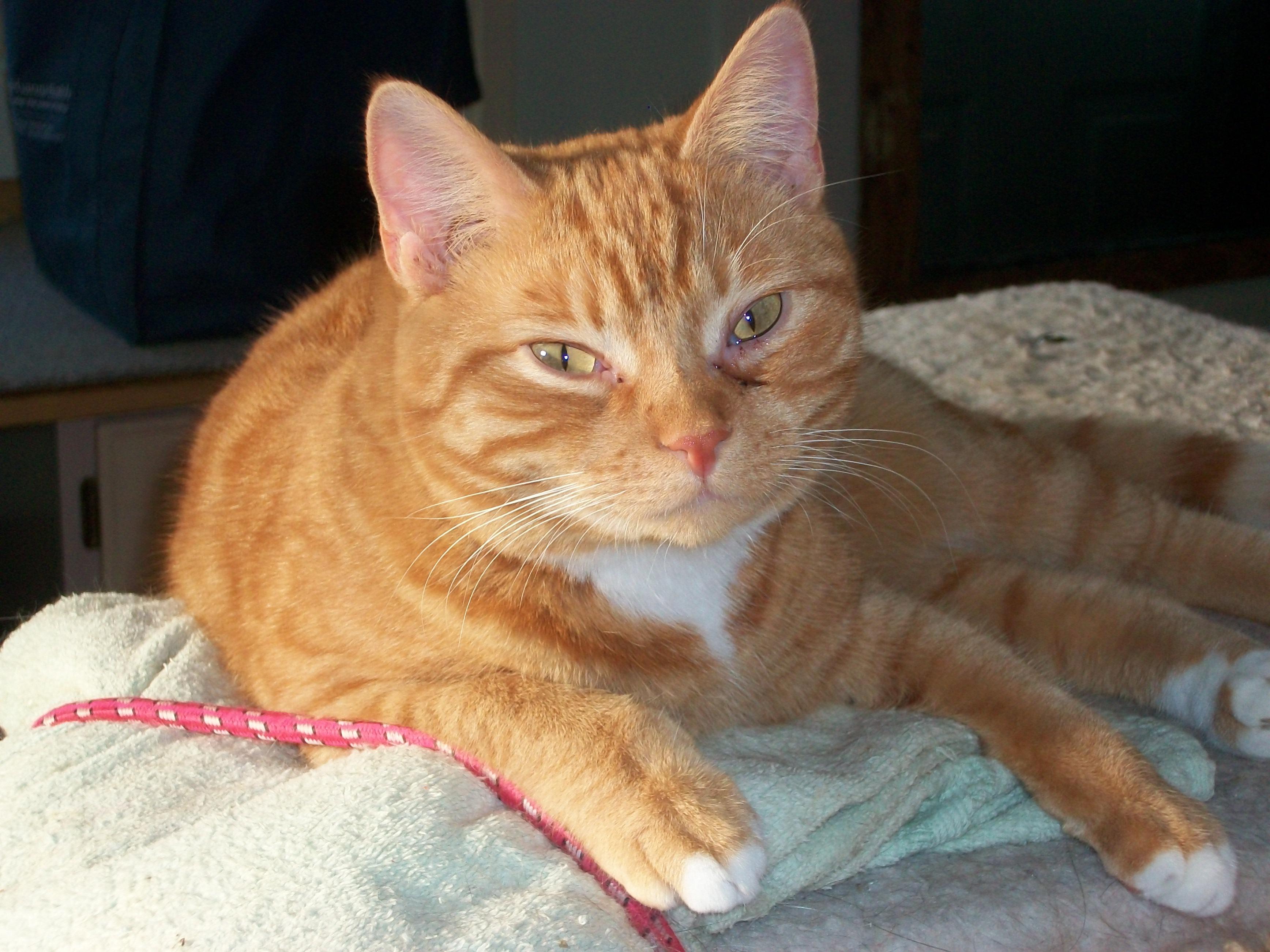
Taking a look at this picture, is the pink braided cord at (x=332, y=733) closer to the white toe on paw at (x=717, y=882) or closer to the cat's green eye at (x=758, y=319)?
the white toe on paw at (x=717, y=882)

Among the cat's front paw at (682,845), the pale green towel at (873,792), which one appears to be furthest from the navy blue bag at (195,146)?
the cat's front paw at (682,845)

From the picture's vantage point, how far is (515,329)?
1218mm

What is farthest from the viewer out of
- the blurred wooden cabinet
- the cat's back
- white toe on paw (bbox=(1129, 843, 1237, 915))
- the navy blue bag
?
the blurred wooden cabinet

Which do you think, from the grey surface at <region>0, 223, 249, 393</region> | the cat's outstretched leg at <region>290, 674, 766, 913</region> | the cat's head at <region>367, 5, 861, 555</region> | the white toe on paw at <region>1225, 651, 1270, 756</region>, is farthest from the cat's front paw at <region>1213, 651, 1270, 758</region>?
the grey surface at <region>0, 223, 249, 393</region>

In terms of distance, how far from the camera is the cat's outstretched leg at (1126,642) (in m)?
1.36

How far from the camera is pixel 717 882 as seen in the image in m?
0.98

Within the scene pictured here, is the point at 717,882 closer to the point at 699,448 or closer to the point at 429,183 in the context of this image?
the point at 699,448

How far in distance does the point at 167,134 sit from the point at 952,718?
1.87 metres

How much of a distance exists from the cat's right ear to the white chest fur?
1.12 ft

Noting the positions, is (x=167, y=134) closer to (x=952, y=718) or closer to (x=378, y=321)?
(x=378, y=321)

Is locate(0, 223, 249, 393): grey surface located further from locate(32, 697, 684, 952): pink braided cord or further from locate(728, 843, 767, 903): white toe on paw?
locate(728, 843, 767, 903): white toe on paw

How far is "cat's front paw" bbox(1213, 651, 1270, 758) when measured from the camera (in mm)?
1337

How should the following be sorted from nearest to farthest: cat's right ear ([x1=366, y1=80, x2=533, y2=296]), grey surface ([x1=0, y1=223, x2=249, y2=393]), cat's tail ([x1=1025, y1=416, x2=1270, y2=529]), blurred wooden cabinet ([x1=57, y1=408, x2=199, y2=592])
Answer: cat's right ear ([x1=366, y1=80, x2=533, y2=296])
cat's tail ([x1=1025, y1=416, x2=1270, y2=529])
grey surface ([x1=0, y1=223, x2=249, y2=393])
blurred wooden cabinet ([x1=57, y1=408, x2=199, y2=592])

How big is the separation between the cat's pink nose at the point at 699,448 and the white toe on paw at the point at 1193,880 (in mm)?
540
